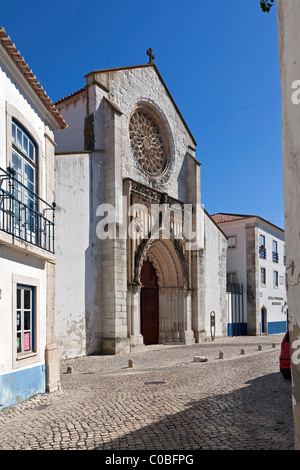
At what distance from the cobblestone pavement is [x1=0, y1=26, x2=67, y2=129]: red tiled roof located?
544cm

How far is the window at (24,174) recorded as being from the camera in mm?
7375

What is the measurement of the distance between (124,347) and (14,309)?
7835 millimetres

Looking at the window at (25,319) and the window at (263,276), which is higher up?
the window at (263,276)

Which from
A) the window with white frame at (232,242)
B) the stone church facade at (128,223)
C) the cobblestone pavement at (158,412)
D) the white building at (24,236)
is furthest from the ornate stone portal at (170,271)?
the window with white frame at (232,242)

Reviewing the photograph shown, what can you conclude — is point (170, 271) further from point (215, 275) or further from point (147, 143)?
point (147, 143)

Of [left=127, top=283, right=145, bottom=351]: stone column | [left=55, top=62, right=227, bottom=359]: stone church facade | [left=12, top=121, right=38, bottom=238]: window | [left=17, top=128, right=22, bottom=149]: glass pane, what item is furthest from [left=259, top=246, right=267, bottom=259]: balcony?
[left=17, top=128, right=22, bottom=149]: glass pane

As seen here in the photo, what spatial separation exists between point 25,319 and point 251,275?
68.6 feet

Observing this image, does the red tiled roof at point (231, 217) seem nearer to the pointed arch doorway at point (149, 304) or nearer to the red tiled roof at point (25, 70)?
the pointed arch doorway at point (149, 304)

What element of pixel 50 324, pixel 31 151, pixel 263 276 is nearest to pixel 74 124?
pixel 31 151

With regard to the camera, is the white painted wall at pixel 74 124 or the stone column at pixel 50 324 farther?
the white painted wall at pixel 74 124

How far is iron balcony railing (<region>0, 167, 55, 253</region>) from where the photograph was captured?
644cm

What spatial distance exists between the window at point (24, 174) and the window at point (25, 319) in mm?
989

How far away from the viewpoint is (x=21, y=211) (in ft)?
25.2

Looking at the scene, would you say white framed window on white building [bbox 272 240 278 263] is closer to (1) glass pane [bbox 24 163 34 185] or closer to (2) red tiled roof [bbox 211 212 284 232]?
(2) red tiled roof [bbox 211 212 284 232]
